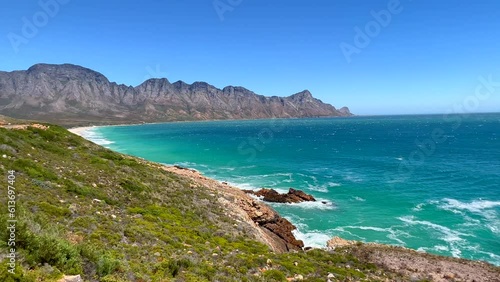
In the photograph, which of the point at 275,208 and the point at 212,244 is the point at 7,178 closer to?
the point at 212,244

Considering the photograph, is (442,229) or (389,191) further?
(389,191)

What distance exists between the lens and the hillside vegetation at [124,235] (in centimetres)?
1120

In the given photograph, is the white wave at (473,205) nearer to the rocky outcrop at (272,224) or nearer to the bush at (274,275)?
the rocky outcrop at (272,224)

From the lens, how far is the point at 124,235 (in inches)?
682

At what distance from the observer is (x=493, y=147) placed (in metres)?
97.5

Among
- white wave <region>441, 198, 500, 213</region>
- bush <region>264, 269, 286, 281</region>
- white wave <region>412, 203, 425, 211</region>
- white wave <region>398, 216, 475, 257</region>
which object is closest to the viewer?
bush <region>264, 269, 286, 281</region>

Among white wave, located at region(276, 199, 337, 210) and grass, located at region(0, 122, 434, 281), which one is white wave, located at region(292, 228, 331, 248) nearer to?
grass, located at region(0, 122, 434, 281)

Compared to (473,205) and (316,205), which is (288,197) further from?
(473,205)

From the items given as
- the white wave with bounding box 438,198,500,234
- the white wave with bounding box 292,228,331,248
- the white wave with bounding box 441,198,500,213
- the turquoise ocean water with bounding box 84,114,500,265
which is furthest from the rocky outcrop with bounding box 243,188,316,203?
the white wave with bounding box 441,198,500,213

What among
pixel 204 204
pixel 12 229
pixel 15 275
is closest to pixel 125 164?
pixel 204 204

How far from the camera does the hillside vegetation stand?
1120 cm

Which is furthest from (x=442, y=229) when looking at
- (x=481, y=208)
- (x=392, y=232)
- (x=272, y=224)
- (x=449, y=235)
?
(x=272, y=224)

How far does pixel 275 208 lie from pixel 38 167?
30647 mm

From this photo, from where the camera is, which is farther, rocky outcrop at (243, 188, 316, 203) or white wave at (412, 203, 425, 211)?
rocky outcrop at (243, 188, 316, 203)
